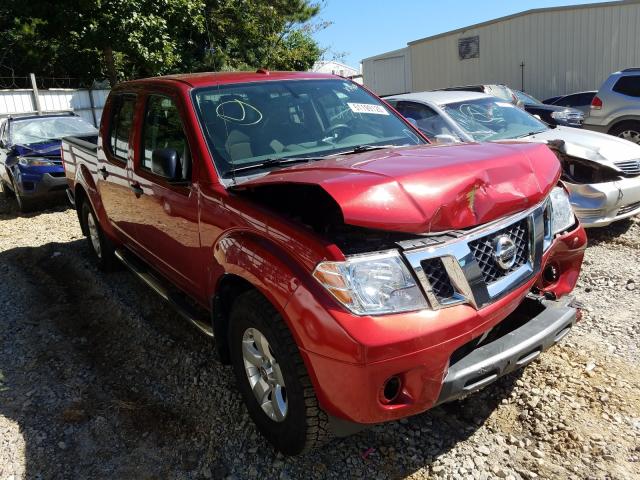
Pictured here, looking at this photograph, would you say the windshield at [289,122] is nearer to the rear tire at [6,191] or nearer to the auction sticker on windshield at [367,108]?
the auction sticker on windshield at [367,108]

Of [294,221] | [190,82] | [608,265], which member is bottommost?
[608,265]

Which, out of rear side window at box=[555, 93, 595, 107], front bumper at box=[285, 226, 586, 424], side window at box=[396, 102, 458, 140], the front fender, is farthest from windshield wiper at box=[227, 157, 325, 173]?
rear side window at box=[555, 93, 595, 107]

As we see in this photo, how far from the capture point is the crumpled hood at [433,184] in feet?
7.25

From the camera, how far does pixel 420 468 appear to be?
2645 millimetres

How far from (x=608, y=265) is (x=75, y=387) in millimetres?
4584

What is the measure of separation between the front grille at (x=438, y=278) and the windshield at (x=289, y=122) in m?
1.29

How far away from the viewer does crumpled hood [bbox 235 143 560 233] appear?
2.21 m

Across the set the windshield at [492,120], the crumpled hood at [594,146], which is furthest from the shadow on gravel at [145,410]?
the windshield at [492,120]

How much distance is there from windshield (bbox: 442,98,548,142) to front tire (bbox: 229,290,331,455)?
469cm

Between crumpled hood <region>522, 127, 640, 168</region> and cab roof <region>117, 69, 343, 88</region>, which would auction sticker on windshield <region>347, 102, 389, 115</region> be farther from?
crumpled hood <region>522, 127, 640, 168</region>

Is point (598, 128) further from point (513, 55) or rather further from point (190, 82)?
point (513, 55)

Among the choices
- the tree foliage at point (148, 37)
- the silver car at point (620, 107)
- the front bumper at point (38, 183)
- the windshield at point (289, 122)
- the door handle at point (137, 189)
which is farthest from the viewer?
the tree foliage at point (148, 37)

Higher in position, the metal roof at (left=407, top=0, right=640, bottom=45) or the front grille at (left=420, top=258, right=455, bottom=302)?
the metal roof at (left=407, top=0, right=640, bottom=45)

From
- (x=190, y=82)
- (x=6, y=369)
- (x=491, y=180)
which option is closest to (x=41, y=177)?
(x=6, y=369)
